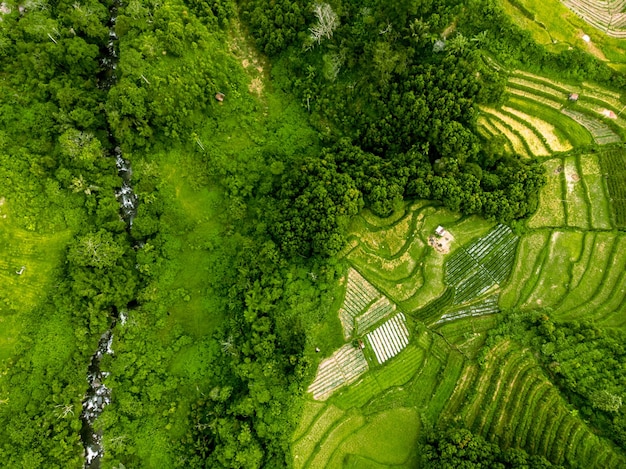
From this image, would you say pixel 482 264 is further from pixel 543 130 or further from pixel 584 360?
pixel 543 130

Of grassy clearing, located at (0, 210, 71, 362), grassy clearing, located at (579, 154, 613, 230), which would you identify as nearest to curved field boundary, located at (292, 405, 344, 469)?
grassy clearing, located at (0, 210, 71, 362)

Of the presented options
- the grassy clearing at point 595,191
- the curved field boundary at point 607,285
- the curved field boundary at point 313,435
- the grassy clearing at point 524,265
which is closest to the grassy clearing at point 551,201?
the grassy clearing at point 524,265

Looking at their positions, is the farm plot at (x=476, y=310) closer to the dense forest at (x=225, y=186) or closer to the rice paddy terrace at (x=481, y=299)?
the rice paddy terrace at (x=481, y=299)

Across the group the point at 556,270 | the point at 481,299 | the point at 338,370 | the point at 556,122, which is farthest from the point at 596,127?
the point at 338,370

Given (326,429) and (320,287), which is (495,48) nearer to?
(320,287)

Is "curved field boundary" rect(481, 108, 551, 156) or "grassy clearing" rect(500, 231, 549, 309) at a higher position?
"curved field boundary" rect(481, 108, 551, 156)

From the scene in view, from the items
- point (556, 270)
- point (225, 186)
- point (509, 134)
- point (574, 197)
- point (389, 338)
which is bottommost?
point (225, 186)

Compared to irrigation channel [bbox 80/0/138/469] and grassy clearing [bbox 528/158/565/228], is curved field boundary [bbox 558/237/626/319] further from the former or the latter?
irrigation channel [bbox 80/0/138/469]
